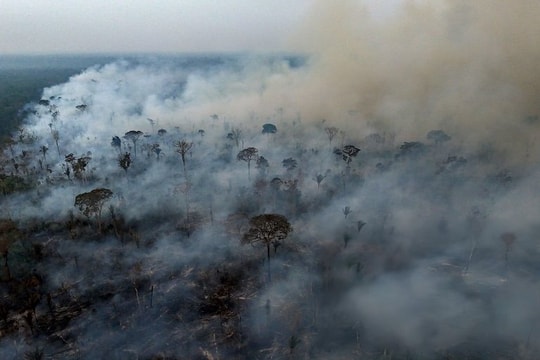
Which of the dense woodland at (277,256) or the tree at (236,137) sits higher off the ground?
the tree at (236,137)

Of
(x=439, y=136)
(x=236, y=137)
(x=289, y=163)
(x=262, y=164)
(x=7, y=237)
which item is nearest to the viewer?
(x=7, y=237)

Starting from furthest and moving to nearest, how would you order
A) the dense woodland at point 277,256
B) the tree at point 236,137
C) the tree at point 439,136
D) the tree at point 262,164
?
1. the tree at point 236,137
2. the tree at point 439,136
3. the tree at point 262,164
4. the dense woodland at point 277,256

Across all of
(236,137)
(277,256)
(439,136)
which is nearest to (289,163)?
(277,256)

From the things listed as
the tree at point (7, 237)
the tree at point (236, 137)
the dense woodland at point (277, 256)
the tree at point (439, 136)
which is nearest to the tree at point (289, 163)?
the dense woodland at point (277, 256)

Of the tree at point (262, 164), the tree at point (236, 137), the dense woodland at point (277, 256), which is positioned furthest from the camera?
the tree at point (236, 137)

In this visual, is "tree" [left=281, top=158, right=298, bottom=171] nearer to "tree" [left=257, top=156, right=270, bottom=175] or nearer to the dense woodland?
the dense woodland

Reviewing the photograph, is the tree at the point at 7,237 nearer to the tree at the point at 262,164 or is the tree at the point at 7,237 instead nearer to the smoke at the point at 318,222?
the smoke at the point at 318,222

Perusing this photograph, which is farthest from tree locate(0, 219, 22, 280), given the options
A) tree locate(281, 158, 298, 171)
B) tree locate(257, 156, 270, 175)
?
tree locate(281, 158, 298, 171)

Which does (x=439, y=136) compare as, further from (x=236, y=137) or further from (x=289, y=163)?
(x=236, y=137)

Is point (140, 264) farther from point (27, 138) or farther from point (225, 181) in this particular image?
point (27, 138)
